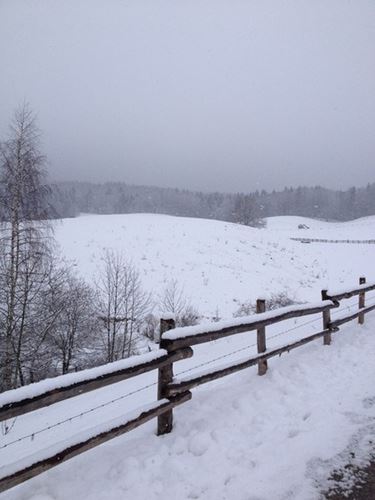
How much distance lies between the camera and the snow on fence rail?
114 inches

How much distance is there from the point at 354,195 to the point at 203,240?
115361 mm

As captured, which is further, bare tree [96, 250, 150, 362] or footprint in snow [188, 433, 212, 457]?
bare tree [96, 250, 150, 362]

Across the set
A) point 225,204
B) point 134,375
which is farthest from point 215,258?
point 225,204

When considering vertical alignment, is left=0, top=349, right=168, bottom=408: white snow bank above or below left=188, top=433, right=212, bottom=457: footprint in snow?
above

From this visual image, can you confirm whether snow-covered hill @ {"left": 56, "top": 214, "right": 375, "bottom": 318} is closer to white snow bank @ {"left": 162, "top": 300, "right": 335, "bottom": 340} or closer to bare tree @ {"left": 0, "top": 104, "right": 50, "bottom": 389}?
bare tree @ {"left": 0, "top": 104, "right": 50, "bottom": 389}

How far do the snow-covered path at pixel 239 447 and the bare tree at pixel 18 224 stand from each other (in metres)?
9.24

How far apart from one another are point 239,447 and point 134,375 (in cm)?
158

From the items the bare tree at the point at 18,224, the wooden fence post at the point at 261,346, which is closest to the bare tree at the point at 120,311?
the bare tree at the point at 18,224

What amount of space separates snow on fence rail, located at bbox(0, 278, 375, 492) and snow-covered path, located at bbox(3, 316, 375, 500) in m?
0.39

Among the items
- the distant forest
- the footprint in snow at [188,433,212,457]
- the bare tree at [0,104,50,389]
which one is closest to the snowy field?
the footprint in snow at [188,433,212,457]

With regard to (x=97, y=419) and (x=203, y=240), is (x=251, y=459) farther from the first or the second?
(x=203, y=240)

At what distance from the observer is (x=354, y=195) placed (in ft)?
411

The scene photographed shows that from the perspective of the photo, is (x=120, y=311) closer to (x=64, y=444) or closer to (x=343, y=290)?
(x=343, y=290)

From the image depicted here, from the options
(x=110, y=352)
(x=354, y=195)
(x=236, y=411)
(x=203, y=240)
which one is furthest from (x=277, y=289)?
(x=354, y=195)
